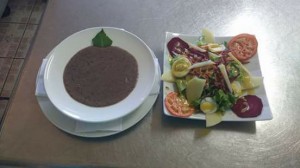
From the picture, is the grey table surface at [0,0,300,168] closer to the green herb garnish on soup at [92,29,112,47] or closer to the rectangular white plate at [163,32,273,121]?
the rectangular white plate at [163,32,273,121]

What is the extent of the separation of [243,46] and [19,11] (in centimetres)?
174

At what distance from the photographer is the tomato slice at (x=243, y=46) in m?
0.83

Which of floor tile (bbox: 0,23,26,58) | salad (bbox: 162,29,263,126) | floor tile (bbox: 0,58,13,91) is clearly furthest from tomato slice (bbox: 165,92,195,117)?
floor tile (bbox: 0,23,26,58)

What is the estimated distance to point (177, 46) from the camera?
0.84 m

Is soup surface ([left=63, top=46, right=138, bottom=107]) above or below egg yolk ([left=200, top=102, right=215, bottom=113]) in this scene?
above

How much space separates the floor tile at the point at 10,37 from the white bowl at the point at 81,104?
3.79ft

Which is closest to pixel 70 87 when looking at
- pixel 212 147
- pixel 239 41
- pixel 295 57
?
pixel 212 147

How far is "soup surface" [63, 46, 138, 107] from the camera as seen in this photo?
2.39ft

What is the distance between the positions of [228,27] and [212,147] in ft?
1.51

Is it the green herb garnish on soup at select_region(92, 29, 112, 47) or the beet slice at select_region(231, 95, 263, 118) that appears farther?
the green herb garnish on soup at select_region(92, 29, 112, 47)

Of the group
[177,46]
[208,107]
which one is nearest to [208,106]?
[208,107]

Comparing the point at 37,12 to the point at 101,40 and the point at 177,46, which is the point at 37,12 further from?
the point at 177,46

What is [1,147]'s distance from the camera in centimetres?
69

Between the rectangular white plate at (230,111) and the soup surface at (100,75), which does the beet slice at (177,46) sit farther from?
the soup surface at (100,75)
